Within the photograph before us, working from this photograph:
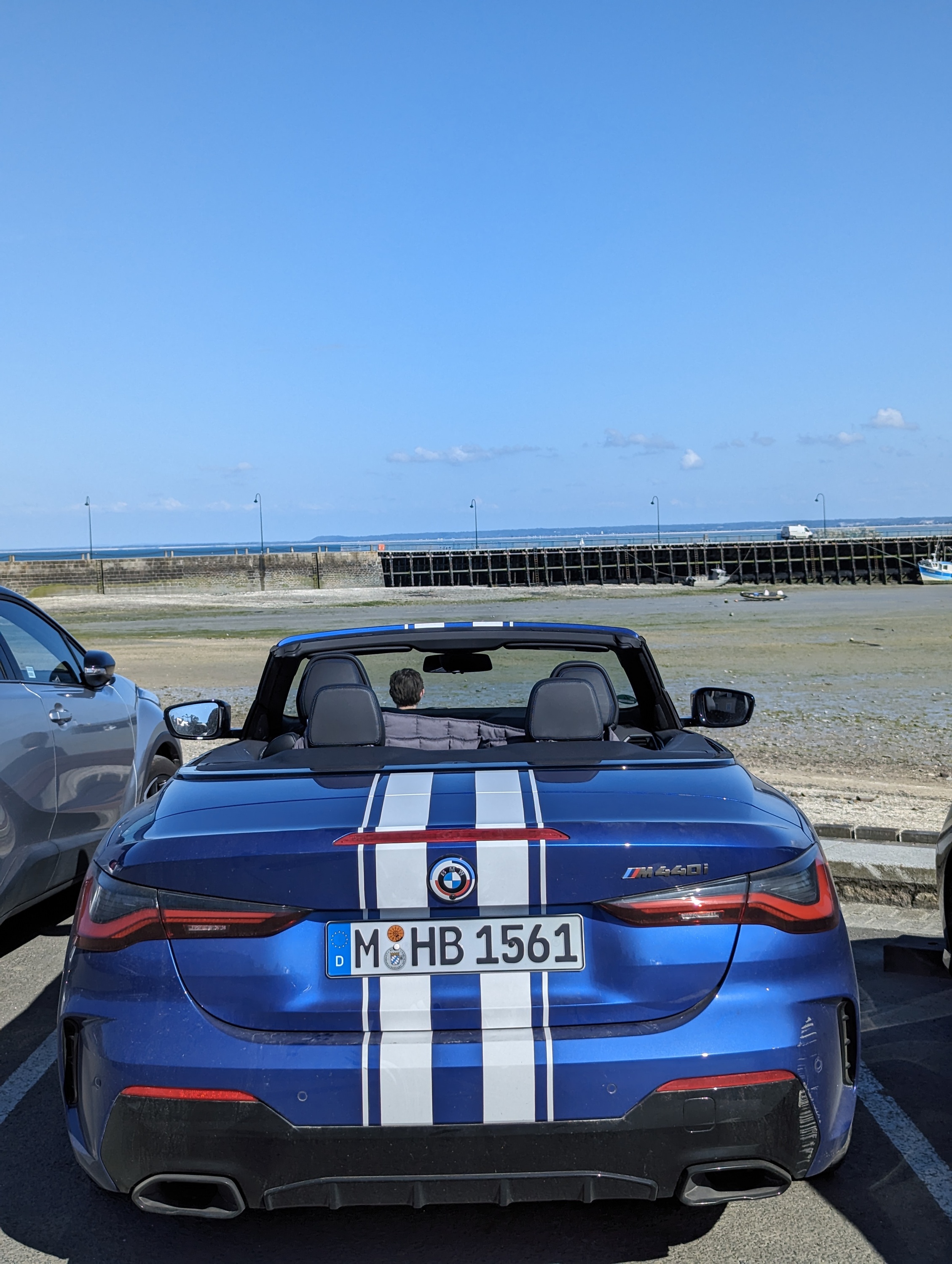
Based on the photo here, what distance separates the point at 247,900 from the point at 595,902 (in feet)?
2.29

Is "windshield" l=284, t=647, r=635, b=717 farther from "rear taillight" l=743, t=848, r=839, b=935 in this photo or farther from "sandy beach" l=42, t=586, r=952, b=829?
"rear taillight" l=743, t=848, r=839, b=935

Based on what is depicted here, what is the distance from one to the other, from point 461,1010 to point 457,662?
2.24 m

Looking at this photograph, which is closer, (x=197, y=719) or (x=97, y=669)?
(x=197, y=719)

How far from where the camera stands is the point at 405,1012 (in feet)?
7.89

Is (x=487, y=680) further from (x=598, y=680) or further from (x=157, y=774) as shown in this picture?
(x=598, y=680)

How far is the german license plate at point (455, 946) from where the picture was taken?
2.43 metres

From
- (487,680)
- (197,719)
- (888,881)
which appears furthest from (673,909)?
(487,680)

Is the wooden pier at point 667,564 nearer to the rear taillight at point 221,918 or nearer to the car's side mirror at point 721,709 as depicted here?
the car's side mirror at point 721,709

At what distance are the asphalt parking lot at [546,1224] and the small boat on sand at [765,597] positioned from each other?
162ft

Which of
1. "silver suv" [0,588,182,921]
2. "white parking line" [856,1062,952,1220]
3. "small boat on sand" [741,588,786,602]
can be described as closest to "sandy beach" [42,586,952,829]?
"small boat on sand" [741,588,786,602]

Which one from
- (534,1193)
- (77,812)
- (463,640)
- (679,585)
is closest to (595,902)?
(534,1193)

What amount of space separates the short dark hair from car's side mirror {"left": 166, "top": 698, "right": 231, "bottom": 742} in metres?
0.86

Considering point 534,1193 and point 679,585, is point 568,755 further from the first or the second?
point 679,585

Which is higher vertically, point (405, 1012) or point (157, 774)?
point (405, 1012)
